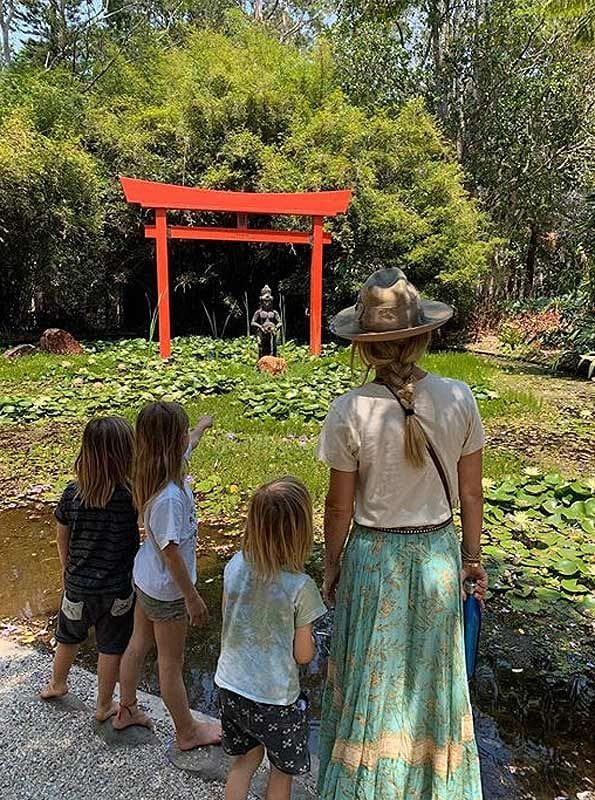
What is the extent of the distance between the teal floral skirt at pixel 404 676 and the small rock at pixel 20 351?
33.2 feet

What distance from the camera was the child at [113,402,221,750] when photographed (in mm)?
1999

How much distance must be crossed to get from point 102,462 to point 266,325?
764cm

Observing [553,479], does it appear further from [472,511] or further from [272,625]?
[272,625]

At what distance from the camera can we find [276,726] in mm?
1716

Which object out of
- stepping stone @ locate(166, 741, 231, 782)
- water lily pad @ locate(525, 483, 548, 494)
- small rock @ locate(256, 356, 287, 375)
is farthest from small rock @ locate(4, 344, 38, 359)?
stepping stone @ locate(166, 741, 231, 782)

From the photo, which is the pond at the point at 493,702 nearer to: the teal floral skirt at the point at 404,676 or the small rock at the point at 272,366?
the teal floral skirt at the point at 404,676

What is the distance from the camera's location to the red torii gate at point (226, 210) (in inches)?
424

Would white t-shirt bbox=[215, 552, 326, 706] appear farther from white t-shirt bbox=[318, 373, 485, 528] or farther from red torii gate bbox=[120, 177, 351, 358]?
red torii gate bbox=[120, 177, 351, 358]

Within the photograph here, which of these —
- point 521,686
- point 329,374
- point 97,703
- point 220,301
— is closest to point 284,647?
point 97,703

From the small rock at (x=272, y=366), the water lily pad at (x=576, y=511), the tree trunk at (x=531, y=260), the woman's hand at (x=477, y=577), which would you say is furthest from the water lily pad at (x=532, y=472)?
the tree trunk at (x=531, y=260)

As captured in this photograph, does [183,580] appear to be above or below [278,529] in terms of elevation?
below

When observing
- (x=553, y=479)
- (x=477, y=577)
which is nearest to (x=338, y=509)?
(x=477, y=577)

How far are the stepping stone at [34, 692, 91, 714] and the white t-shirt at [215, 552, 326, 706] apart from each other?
3.11ft

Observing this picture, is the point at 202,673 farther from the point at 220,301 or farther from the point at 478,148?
the point at 478,148
